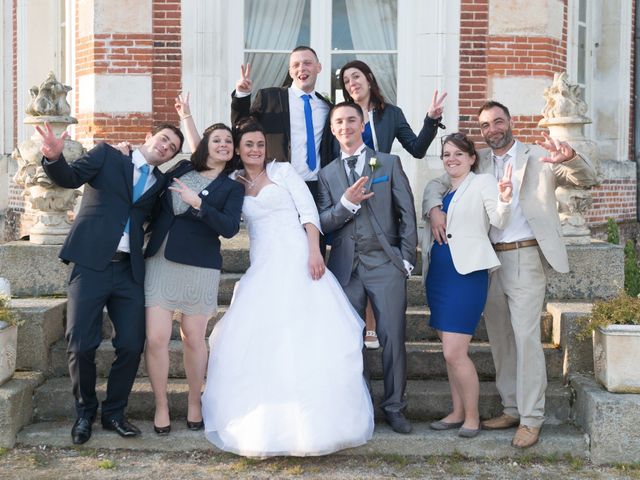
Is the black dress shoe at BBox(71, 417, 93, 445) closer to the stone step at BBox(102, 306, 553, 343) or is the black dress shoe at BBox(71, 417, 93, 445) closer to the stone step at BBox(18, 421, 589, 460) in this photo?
the stone step at BBox(18, 421, 589, 460)

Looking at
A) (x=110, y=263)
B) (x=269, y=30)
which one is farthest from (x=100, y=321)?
(x=269, y=30)

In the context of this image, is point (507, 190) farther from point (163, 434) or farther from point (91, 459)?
point (91, 459)

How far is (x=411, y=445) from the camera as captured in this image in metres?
5.32

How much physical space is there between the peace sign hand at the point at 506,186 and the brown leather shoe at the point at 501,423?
4.70ft

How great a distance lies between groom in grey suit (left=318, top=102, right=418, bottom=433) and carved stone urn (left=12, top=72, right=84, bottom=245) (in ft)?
8.26

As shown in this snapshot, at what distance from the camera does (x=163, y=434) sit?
17.6ft

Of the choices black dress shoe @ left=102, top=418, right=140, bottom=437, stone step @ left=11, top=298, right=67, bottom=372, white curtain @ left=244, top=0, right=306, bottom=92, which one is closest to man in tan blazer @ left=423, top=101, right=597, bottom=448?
black dress shoe @ left=102, top=418, right=140, bottom=437

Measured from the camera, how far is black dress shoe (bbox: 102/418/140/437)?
5.33 m

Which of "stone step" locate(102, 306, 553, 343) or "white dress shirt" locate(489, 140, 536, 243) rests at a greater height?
"white dress shirt" locate(489, 140, 536, 243)

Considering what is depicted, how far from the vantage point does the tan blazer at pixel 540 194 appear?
17.3 feet

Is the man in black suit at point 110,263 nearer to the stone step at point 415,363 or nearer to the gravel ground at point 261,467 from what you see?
the gravel ground at point 261,467

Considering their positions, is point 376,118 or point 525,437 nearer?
point 525,437

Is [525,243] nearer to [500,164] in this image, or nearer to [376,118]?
[500,164]

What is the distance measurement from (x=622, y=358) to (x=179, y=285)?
276 cm
